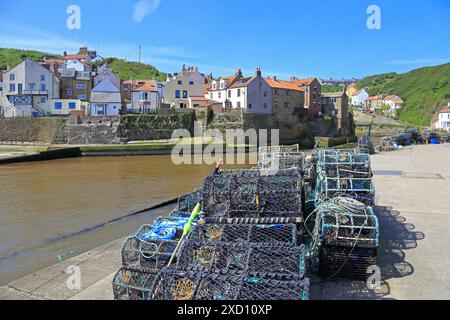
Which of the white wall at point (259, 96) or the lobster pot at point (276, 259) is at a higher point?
the white wall at point (259, 96)

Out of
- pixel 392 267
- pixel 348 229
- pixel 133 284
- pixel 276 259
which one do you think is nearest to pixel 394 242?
pixel 392 267

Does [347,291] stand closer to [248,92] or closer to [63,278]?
[63,278]

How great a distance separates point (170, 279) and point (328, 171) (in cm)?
520

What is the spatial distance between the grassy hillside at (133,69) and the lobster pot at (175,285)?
3272 inches

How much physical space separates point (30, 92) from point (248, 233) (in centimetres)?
5136

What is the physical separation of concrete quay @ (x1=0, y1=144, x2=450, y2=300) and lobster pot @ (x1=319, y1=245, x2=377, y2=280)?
0.41ft

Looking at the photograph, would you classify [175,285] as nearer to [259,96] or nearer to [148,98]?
[259,96]

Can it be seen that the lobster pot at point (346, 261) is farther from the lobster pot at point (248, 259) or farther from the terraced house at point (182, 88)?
the terraced house at point (182, 88)

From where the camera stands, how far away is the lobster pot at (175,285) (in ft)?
13.2

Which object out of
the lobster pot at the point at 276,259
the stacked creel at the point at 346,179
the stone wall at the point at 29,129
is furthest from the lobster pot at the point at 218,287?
the stone wall at the point at 29,129

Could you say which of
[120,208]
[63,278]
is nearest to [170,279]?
[63,278]

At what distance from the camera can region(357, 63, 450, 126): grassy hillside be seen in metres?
107
